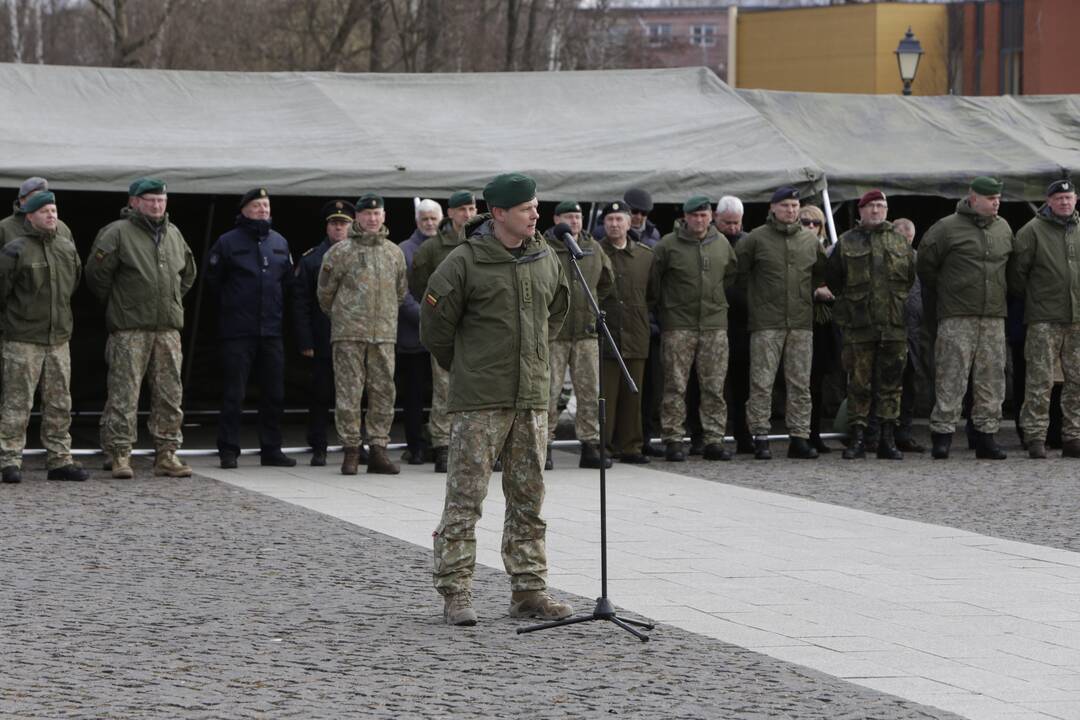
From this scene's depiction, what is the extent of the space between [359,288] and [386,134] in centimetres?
226

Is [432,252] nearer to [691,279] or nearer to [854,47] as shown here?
[691,279]

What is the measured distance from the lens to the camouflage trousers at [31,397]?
1277 cm

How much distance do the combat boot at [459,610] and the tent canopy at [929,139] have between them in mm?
8516

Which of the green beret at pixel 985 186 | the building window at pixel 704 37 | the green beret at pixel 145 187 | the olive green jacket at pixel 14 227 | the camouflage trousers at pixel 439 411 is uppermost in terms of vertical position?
the building window at pixel 704 37

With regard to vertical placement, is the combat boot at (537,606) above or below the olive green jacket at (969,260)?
below

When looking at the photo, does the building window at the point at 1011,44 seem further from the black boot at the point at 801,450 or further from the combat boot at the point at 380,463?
the combat boot at the point at 380,463

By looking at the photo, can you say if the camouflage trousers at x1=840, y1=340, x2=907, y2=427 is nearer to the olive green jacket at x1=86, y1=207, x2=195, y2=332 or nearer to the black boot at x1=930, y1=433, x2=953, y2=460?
the black boot at x1=930, y1=433, x2=953, y2=460

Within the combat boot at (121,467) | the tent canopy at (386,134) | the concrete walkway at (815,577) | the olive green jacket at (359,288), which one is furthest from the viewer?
the tent canopy at (386,134)

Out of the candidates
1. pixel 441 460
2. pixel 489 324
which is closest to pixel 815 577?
pixel 489 324

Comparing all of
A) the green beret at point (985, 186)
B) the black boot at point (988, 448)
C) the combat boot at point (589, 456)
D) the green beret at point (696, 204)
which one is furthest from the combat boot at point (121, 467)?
the green beret at point (985, 186)

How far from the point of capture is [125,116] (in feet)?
49.8

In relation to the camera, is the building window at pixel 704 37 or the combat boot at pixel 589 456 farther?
the building window at pixel 704 37

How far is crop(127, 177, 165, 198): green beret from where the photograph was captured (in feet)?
42.7

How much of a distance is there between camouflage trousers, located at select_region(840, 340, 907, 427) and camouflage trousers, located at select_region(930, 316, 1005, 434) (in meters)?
0.37
